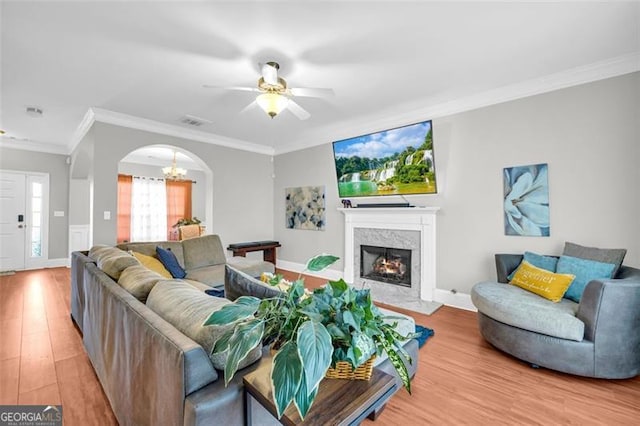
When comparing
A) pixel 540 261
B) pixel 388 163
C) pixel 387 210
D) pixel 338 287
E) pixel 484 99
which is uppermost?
pixel 484 99

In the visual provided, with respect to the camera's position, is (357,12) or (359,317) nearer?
(359,317)

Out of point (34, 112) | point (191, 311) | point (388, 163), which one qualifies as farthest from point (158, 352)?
point (34, 112)

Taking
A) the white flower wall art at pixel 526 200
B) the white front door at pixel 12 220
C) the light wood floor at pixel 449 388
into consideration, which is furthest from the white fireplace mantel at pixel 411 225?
the white front door at pixel 12 220

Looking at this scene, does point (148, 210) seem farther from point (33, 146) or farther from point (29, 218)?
point (33, 146)

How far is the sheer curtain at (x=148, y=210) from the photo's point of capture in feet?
23.1

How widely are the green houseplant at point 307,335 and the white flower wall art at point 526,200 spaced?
2989 millimetres

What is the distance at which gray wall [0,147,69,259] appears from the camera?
18.9 ft

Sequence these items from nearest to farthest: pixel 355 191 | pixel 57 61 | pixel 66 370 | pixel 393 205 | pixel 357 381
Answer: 1. pixel 357 381
2. pixel 66 370
3. pixel 57 61
4. pixel 393 205
5. pixel 355 191

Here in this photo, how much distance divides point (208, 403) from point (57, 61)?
3.44 meters

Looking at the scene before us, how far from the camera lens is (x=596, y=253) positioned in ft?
8.32

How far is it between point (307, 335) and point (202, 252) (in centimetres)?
364

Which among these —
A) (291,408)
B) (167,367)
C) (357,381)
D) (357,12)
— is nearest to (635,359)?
(357,381)

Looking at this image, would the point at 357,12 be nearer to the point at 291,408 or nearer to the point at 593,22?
the point at 593,22

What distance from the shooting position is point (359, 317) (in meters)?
0.87
